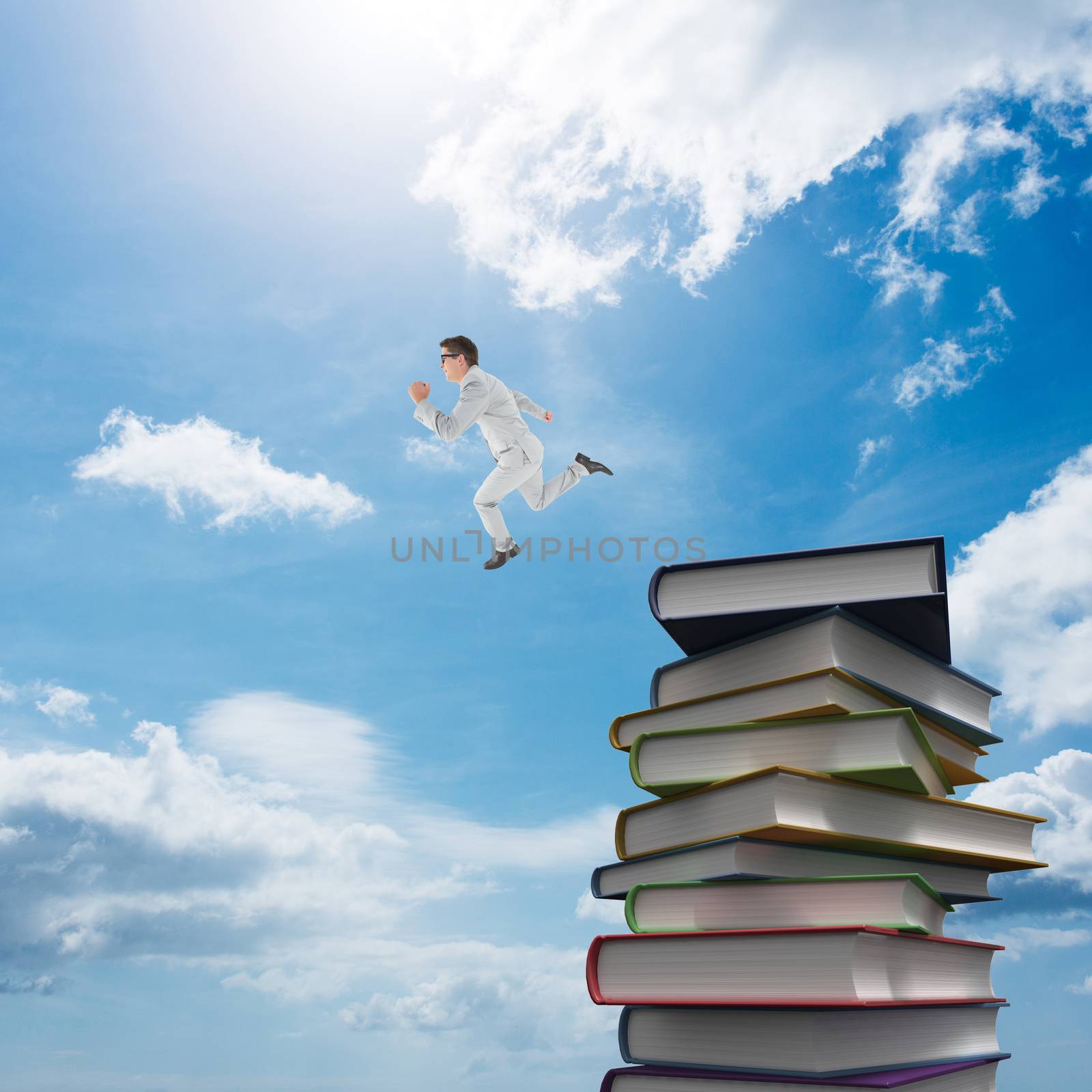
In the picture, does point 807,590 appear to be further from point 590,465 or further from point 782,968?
point 590,465

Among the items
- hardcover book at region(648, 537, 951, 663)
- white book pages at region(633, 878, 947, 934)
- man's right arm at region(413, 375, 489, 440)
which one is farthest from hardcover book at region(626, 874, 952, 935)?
man's right arm at region(413, 375, 489, 440)

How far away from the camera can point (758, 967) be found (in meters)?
3.17

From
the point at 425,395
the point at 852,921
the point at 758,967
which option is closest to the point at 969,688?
the point at 852,921

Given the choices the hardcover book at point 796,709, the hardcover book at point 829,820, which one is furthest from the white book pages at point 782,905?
the hardcover book at point 796,709

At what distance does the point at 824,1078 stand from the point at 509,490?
4.24m

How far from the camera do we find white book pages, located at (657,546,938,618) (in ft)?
11.9

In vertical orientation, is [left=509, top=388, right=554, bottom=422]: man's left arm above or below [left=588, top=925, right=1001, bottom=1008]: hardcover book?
above

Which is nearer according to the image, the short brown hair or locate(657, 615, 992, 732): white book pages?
locate(657, 615, 992, 732): white book pages

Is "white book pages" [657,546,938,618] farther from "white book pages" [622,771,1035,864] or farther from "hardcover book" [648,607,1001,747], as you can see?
"white book pages" [622,771,1035,864]

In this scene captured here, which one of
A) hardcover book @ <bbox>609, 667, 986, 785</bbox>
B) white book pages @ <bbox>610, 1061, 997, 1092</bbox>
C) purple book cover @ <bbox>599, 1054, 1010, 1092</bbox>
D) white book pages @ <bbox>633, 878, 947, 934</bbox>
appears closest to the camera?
purple book cover @ <bbox>599, 1054, 1010, 1092</bbox>

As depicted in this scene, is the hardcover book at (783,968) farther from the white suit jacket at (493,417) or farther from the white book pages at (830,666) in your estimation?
the white suit jacket at (493,417)

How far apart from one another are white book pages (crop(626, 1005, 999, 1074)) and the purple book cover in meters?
0.04

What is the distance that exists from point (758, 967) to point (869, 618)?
4.54 feet

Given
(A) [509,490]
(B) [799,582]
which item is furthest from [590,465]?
(B) [799,582]
